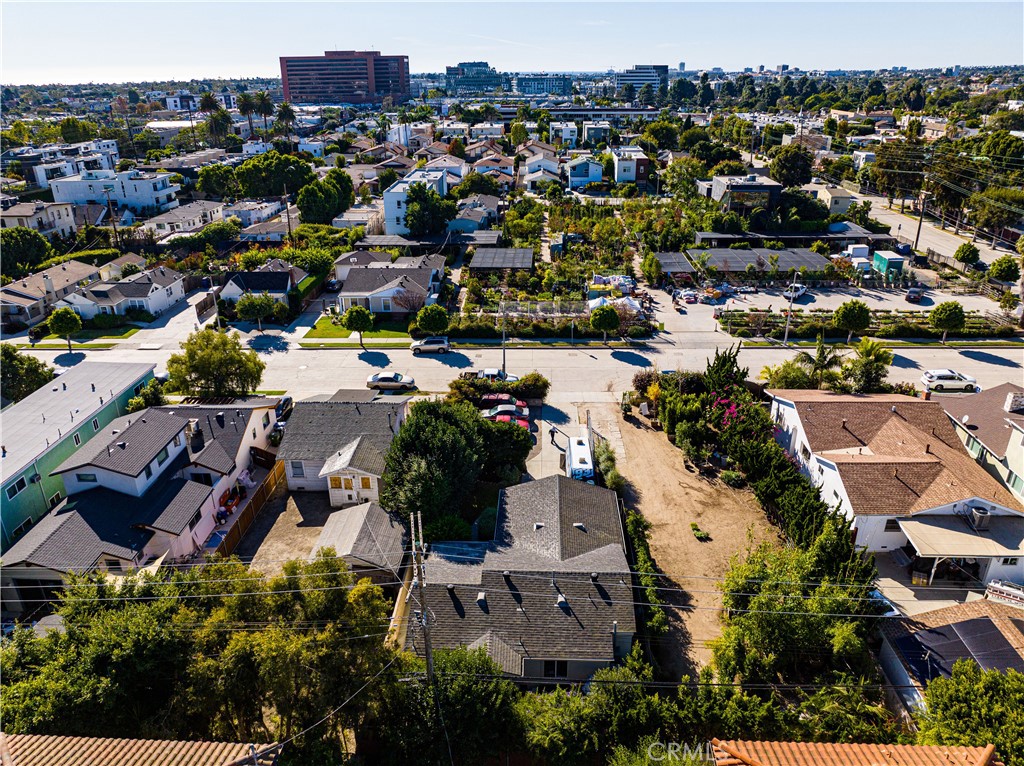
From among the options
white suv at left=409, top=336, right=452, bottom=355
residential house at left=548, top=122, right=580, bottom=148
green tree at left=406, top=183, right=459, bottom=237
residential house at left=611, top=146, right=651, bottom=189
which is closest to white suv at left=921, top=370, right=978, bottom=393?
white suv at left=409, top=336, right=452, bottom=355

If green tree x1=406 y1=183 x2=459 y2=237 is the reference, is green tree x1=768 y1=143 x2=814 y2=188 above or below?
above

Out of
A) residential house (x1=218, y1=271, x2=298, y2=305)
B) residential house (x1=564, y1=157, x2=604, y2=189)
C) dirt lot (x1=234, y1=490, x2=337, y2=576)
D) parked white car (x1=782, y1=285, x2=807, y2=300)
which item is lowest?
dirt lot (x1=234, y1=490, x2=337, y2=576)

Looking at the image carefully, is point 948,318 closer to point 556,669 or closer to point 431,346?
point 431,346

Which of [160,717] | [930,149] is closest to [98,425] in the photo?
[160,717]

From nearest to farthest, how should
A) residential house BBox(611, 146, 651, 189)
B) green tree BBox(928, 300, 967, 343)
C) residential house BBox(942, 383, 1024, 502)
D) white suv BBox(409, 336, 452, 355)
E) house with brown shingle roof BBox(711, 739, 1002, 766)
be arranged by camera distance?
house with brown shingle roof BBox(711, 739, 1002, 766)
residential house BBox(942, 383, 1024, 502)
green tree BBox(928, 300, 967, 343)
white suv BBox(409, 336, 452, 355)
residential house BBox(611, 146, 651, 189)

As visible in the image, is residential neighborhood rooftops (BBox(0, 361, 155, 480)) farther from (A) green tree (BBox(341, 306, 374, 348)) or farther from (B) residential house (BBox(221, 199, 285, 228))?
(B) residential house (BBox(221, 199, 285, 228))

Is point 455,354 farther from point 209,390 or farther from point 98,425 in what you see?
point 98,425

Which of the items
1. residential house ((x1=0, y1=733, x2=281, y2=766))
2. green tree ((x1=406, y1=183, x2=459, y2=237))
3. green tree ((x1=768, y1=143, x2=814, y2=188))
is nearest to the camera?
residential house ((x1=0, y1=733, x2=281, y2=766))
